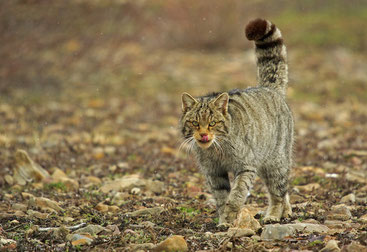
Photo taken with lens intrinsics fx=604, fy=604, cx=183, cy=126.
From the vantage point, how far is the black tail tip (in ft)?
22.2

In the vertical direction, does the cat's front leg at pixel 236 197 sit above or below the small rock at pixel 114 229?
above

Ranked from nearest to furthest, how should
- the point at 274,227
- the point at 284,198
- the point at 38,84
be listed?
the point at 274,227 < the point at 284,198 < the point at 38,84

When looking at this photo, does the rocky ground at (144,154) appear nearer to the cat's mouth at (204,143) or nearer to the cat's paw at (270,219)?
the cat's paw at (270,219)

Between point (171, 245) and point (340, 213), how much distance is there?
7.02 feet

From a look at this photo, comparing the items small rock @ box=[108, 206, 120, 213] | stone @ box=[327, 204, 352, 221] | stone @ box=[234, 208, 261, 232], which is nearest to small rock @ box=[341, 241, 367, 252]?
stone @ box=[234, 208, 261, 232]

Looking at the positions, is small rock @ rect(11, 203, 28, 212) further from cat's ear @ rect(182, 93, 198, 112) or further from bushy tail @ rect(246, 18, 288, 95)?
bushy tail @ rect(246, 18, 288, 95)

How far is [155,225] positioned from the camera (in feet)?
18.5

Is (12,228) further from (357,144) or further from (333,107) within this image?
(333,107)

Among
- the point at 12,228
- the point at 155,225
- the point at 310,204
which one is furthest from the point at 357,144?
the point at 12,228

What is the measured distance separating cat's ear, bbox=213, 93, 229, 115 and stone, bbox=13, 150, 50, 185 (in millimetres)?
2875

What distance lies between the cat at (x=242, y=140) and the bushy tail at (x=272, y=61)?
0.11 meters

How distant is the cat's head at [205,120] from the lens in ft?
19.2

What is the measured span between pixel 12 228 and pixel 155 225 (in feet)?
4.30

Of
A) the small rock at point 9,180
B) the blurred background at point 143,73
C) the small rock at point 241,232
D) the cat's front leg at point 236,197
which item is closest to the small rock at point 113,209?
the cat's front leg at point 236,197
